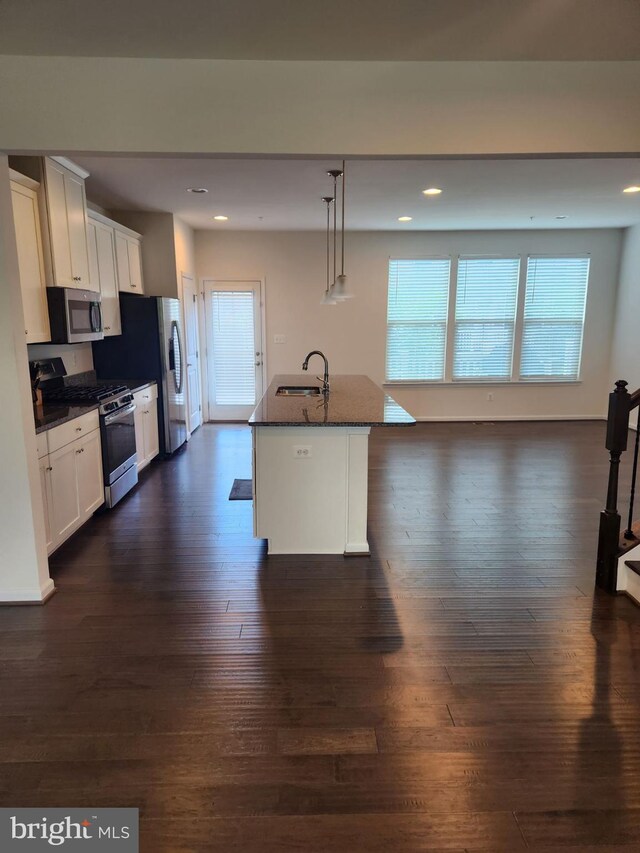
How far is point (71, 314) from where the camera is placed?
3.70 metres

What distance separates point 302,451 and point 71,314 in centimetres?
198

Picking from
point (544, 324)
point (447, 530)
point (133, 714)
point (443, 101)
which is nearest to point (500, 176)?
point (443, 101)

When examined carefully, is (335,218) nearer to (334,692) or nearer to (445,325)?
(445,325)

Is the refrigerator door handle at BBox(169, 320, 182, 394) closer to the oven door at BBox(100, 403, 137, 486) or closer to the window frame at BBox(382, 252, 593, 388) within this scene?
the oven door at BBox(100, 403, 137, 486)

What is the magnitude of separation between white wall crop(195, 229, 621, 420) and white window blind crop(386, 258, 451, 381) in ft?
0.45

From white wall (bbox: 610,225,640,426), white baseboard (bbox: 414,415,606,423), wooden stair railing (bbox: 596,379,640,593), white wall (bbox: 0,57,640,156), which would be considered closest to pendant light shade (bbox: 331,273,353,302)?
white wall (bbox: 0,57,640,156)

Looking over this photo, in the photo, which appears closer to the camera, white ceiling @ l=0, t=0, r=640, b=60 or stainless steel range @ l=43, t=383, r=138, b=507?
white ceiling @ l=0, t=0, r=640, b=60

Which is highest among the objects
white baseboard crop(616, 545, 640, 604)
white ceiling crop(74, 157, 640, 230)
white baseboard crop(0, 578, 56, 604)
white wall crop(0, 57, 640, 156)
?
white ceiling crop(74, 157, 640, 230)

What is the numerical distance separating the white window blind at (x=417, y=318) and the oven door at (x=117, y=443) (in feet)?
13.5

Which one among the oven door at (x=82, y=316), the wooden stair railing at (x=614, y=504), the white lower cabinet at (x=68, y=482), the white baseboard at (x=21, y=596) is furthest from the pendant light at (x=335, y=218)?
the white baseboard at (x=21, y=596)

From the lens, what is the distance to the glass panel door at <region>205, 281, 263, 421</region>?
7340 millimetres

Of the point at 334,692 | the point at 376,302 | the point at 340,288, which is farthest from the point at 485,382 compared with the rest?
the point at 334,692

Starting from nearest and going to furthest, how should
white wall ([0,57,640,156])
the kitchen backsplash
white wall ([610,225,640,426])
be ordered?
white wall ([0,57,640,156]) → the kitchen backsplash → white wall ([610,225,640,426])

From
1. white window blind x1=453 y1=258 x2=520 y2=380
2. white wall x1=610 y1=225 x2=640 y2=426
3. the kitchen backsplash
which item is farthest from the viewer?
white window blind x1=453 y1=258 x2=520 y2=380
